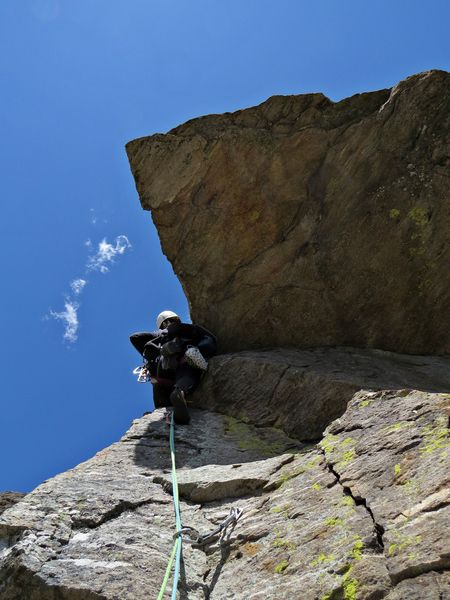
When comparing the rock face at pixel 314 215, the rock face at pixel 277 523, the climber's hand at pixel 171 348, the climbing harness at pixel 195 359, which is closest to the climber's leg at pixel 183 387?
the climbing harness at pixel 195 359

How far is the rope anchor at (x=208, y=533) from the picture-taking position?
18.5ft

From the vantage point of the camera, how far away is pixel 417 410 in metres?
5.75

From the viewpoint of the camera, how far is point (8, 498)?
8789mm

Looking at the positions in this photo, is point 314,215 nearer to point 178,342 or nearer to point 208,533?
point 178,342

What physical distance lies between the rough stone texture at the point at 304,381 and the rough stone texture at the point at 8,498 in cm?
327

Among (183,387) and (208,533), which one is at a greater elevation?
(183,387)

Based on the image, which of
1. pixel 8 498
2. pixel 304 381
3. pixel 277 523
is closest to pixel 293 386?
pixel 304 381

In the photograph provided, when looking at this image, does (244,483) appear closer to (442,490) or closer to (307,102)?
(442,490)

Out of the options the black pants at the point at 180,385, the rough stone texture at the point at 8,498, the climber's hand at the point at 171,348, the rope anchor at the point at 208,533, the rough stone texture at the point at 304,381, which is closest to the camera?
the rope anchor at the point at 208,533

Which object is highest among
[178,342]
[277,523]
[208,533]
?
[178,342]

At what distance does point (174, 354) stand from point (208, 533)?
17.6ft

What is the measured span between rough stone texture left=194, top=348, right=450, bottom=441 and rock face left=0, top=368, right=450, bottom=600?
1.54 metres

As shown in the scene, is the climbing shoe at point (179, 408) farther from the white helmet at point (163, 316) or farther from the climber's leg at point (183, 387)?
the white helmet at point (163, 316)

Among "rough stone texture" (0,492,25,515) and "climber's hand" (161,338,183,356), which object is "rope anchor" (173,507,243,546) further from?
"climber's hand" (161,338,183,356)
